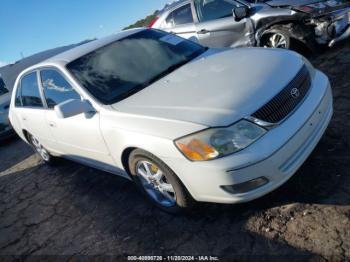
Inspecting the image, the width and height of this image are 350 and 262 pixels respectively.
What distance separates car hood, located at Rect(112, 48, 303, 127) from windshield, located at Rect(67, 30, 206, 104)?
0.64 ft

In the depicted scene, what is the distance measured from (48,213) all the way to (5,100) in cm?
654

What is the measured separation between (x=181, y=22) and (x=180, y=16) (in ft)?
0.41

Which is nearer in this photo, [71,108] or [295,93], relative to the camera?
[295,93]

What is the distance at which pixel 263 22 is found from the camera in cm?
680

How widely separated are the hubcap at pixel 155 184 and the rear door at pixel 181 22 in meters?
4.38

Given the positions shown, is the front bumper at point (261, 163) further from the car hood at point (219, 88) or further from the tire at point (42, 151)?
the tire at point (42, 151)

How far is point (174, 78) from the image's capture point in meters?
3.89

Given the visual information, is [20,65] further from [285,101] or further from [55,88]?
[285,101]

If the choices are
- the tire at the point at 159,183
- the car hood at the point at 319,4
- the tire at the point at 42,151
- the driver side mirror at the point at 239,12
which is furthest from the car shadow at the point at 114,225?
the car hood at the point at 319,4

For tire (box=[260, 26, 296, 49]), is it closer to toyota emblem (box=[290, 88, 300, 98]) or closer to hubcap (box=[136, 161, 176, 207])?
toyota emblem (box=[290, 88, 300, 98])

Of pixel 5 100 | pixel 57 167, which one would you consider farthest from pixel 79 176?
pixel 5 100

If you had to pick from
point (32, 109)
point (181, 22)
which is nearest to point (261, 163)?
point (32, 109)

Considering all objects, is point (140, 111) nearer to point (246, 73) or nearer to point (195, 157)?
point (195, 157)

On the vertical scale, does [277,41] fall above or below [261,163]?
below
